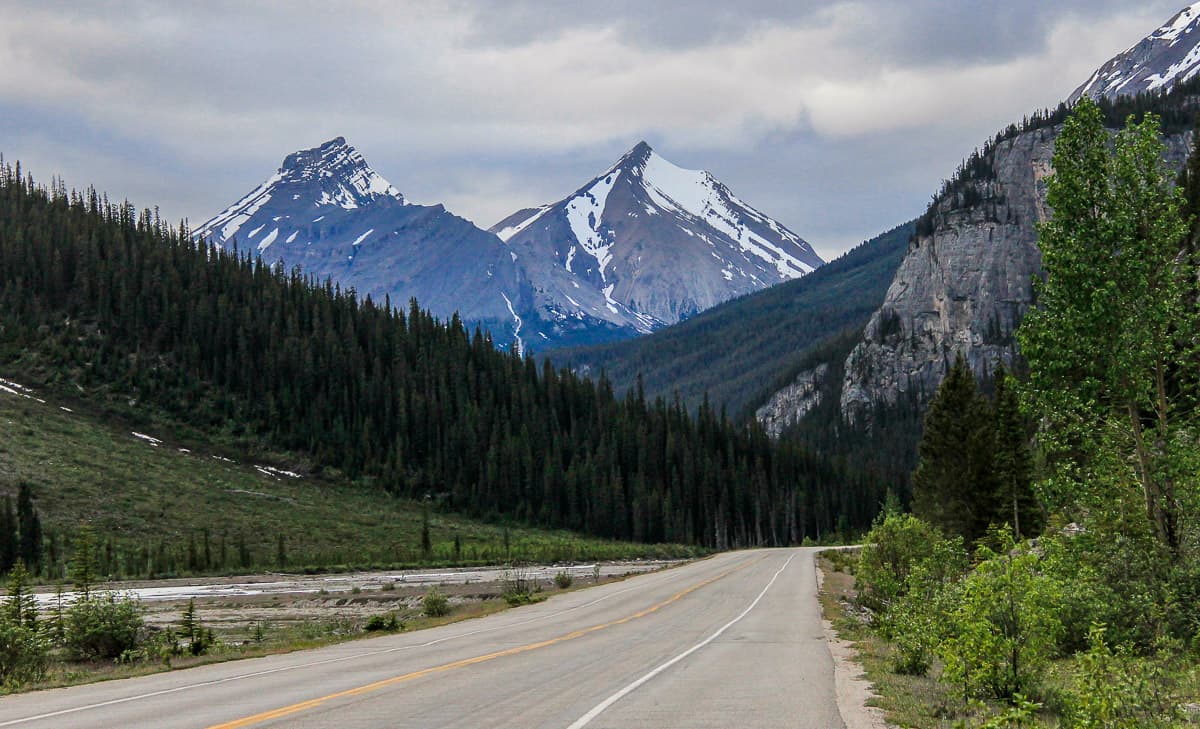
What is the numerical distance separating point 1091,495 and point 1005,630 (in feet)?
22.6

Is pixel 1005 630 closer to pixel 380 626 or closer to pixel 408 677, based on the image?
pixel 408 677

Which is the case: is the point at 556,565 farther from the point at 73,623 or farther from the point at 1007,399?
the point at 73,623

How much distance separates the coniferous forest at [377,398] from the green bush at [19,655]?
92.6m

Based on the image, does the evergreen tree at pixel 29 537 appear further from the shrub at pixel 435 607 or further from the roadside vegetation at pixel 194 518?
the shrub at pixel 435 607

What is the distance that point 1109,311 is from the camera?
1978 centimetres

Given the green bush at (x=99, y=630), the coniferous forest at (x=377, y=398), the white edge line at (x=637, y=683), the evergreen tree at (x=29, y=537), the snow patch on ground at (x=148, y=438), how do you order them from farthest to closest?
A: the coniferous forest at (x=377, y=398)
the snow patch on ground at (x=148, y=438)
the evergreen tree at (x=29, y=537)
the green bush at (x=99, y=630)
the white edge line at (x=637, y=683)

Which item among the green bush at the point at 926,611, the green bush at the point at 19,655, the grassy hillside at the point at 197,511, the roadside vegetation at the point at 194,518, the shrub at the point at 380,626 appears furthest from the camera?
the grassy hillside at the point at 197,511

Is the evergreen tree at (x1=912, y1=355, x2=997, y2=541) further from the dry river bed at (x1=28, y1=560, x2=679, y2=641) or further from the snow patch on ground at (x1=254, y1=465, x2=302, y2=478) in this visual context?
the snow patch on ground at (x1=254, y1=465, x2=302, y2=478)

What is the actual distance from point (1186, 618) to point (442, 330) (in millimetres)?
136964

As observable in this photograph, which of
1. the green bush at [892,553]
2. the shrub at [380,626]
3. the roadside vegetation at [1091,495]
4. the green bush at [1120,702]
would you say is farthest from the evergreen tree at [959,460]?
the green bush at [1120,702]

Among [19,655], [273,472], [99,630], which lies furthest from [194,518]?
[19,655]

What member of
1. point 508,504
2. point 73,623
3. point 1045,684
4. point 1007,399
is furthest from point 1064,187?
point 508,504

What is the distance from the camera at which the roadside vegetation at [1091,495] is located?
1275 cm

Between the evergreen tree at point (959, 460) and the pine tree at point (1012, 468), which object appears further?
the evergreen tree at point (959, 460)
